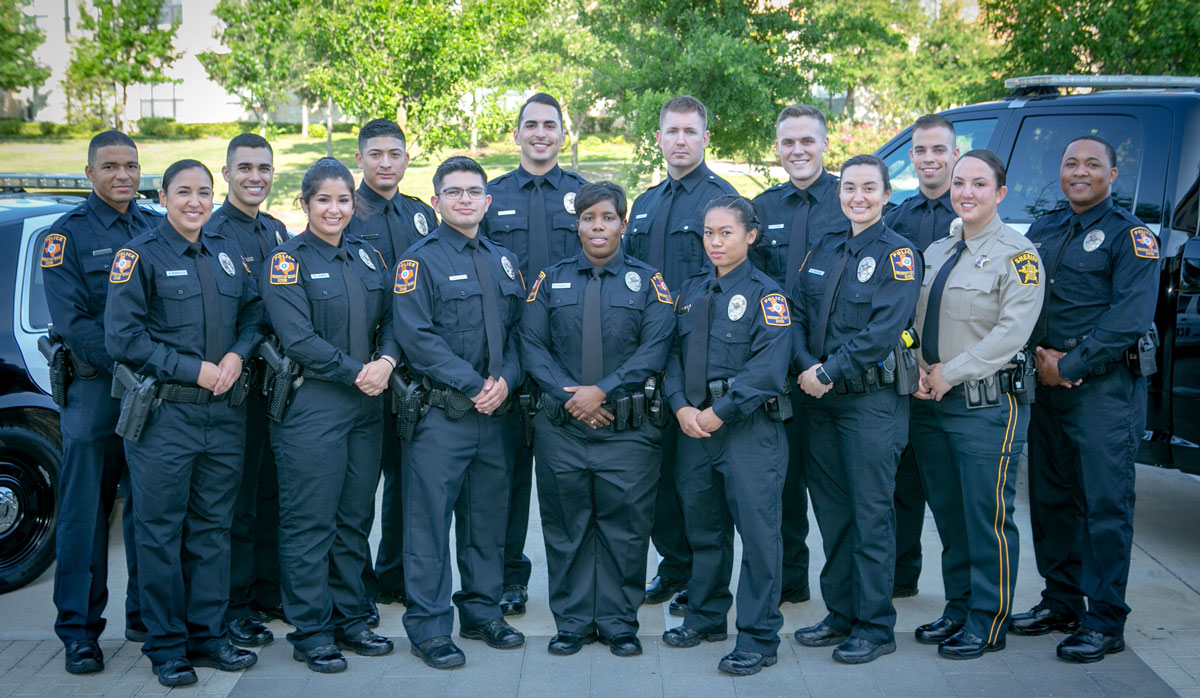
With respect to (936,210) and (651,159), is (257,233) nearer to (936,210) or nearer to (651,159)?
(936,210)

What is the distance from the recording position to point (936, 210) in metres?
4.75

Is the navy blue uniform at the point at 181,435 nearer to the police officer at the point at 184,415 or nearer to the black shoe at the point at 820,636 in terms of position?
the police officer at the point at 184,415

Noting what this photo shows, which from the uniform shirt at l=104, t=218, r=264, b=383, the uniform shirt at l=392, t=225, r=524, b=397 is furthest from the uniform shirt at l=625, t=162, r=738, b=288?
the uniform shirt at l=104, t=218, r=264, b=383

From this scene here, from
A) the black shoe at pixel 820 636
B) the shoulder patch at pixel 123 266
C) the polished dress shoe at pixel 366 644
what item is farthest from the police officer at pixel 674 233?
the shoulder patch at pixel 123 266

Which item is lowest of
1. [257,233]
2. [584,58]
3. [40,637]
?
[40,637]

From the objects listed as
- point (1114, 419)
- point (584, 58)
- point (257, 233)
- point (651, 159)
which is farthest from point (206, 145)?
point (1114, 419)


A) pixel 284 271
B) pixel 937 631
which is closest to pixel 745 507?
pixel 937 631

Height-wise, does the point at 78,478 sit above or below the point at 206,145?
below

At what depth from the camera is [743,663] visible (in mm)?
4012

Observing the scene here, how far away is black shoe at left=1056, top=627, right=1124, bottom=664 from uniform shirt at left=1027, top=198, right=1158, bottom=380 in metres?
1.05

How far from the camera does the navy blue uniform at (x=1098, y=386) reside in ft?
13.4

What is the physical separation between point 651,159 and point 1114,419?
1099cm

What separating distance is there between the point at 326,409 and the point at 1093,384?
3.13 meters

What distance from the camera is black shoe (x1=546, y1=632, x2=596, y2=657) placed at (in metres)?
4.21
